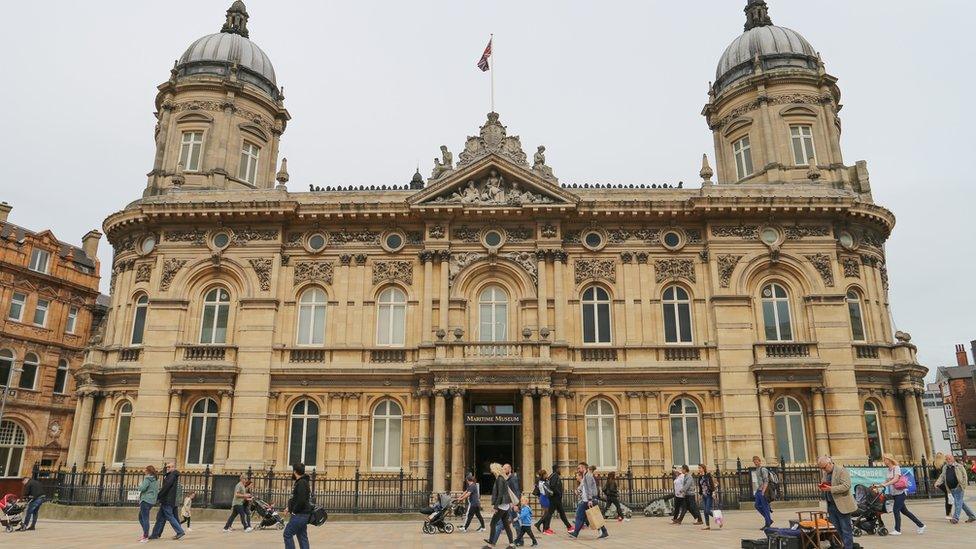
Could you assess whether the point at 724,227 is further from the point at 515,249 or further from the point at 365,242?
the point at 365,242

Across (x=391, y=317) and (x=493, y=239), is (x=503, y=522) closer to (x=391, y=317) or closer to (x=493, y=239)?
(x=391, y=317)

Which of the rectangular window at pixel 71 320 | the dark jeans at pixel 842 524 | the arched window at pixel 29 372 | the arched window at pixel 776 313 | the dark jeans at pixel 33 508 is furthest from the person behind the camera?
the rectangular window at pixel 71 320

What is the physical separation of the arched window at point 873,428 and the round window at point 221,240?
28.4m

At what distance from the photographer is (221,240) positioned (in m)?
29.2

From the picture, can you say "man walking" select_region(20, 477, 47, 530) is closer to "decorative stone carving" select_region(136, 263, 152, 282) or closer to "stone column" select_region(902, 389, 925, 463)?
"decorative stone carving" select_region(136, 263, 152, 282)

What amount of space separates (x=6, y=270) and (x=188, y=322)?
1914cm

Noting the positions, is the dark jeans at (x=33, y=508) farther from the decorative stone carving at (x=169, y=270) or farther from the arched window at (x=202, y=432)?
the decorative stone carving at (x=169, y=270)

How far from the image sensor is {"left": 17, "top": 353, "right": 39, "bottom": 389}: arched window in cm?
3950

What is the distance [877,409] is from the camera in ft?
89.7

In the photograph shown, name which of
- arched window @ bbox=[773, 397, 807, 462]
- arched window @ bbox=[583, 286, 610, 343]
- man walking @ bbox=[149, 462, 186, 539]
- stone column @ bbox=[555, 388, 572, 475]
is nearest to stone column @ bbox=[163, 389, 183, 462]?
man walking @ bbox=[149, 462, 186, 539]

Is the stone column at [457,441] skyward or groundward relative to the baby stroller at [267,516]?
skyward

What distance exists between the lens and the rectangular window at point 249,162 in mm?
33438

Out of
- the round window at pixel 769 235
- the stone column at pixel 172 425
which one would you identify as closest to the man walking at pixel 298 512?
the stone column at pixel 172 425

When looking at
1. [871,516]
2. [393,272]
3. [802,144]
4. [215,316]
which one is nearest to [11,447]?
[215,316]
